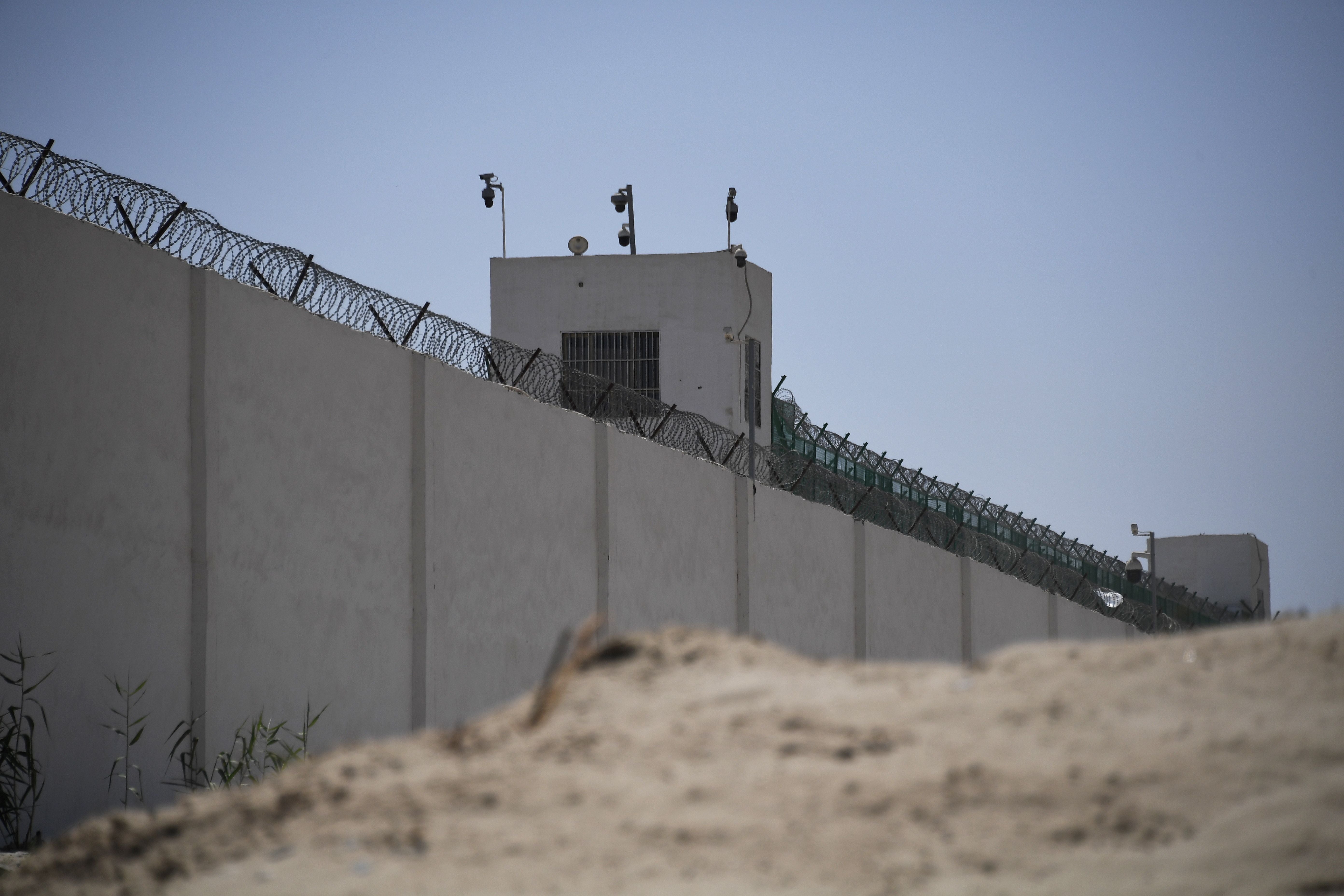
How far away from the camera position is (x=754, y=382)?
83.1 feet

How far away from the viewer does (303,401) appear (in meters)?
9.84

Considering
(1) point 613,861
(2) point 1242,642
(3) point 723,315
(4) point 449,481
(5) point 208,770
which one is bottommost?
(5) point 208,770

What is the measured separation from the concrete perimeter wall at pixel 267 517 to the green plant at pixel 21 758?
0.08 metres

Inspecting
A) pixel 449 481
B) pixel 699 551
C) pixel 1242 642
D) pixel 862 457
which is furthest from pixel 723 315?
pixel 1242 642

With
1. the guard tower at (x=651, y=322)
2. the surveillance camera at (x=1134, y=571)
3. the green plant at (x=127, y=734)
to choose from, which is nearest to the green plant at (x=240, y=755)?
the green plant at (x=127, y=734)

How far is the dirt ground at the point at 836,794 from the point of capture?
9.20ft

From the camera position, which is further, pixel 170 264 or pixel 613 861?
pixel 170 264

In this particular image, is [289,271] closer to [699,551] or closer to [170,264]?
[170,264]

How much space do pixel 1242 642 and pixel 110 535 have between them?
6422 millimetres

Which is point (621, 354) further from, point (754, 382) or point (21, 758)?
point (21, 758)

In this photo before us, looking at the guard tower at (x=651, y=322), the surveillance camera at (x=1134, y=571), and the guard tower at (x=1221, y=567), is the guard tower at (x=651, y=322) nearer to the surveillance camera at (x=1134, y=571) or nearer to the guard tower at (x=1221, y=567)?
the surveillance camera at (x=1134, y=571)

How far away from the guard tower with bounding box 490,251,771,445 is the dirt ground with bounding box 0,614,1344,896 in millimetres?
22039

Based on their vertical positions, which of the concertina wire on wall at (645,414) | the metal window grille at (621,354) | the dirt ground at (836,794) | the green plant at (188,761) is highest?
the metal window grille at (621,354)

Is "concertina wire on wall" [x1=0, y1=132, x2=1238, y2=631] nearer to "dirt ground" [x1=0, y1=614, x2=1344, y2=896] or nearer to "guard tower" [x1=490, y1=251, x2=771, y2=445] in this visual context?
"guard tower" [x1=490, y1=251, x2=771, y2=445]
